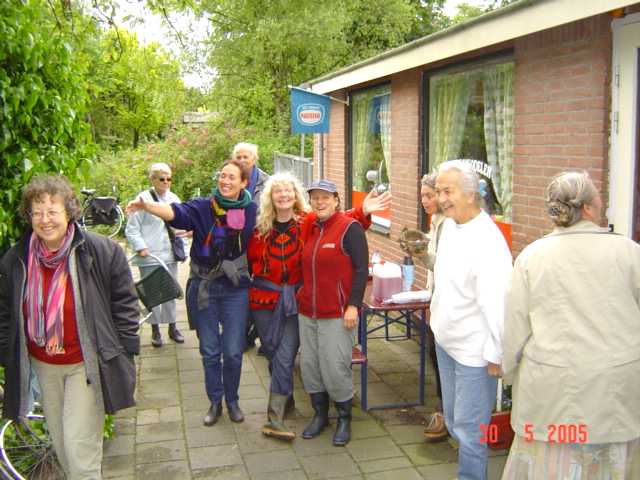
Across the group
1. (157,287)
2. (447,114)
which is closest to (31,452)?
(157,287)

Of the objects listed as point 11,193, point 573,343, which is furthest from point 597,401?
point 11,193

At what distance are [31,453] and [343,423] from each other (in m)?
1.96

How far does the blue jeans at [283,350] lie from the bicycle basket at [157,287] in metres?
0.80

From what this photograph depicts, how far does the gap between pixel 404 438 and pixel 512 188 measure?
6.96 feet

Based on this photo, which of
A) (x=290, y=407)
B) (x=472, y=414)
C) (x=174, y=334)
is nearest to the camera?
(x=472, y=414)

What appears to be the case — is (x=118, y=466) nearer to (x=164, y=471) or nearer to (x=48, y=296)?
(x=164, y=471)

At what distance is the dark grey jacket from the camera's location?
345 centimetres

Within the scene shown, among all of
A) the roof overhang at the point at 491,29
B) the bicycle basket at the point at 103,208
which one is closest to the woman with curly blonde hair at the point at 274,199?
the bicycle basket at the point at 103,208

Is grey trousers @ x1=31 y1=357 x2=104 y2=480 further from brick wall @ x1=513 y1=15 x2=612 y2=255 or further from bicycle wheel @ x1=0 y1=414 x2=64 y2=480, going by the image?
brick wall @ x1=513 y1=15 x2=612 y2=255

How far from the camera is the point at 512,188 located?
5.65 metres

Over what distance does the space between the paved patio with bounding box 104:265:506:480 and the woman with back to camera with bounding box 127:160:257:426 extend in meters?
0.57

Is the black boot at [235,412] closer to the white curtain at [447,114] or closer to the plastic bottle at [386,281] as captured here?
the plastic bottle at [386,281]

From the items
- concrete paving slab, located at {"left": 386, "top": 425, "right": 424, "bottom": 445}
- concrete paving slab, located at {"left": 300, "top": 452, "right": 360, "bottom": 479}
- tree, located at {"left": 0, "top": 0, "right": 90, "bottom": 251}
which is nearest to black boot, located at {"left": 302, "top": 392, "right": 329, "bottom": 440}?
concrete paving slab, located at {"left": 300, "top": 452, "right": 360, "bottom": 479}

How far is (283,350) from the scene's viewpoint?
4977 millimetres
